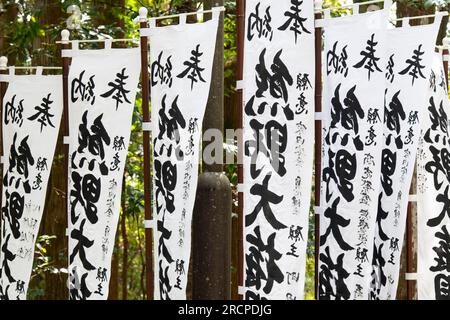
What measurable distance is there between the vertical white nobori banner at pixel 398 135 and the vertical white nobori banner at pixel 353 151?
0.40 m

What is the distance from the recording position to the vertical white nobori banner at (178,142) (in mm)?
7691

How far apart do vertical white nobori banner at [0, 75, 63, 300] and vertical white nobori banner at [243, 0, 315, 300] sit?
2574 millimetres

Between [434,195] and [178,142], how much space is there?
2.70 meters

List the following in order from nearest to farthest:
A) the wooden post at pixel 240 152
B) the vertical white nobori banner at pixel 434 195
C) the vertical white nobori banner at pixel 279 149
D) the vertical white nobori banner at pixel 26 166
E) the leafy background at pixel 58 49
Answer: the vertical white nobori banner at pixel 279 149 < the wooden post at pixel 240 152 < the vertical white nobori banner at pixel 434 195 < the vertical white nobori banner at pixel 26 166 < the leafy background at pixel 58 49

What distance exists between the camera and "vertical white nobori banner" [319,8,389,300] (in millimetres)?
7398

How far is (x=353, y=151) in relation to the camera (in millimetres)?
7477

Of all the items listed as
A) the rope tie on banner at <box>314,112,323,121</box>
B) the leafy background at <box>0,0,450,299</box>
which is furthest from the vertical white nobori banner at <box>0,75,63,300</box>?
the rope tie on banner at <box>314,112,323,121</box>

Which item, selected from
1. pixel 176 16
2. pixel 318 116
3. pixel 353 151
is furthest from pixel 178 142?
pixel 353 151

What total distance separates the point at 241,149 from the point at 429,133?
2.10 meters

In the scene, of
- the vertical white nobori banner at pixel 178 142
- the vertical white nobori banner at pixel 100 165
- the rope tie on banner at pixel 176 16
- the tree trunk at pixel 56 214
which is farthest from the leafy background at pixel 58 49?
the vertical white nobori banner at pixel 178 142

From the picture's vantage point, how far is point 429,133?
8219 millimetres

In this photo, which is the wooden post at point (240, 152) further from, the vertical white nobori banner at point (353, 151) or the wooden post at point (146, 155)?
the wooden post at point (146, 155)
